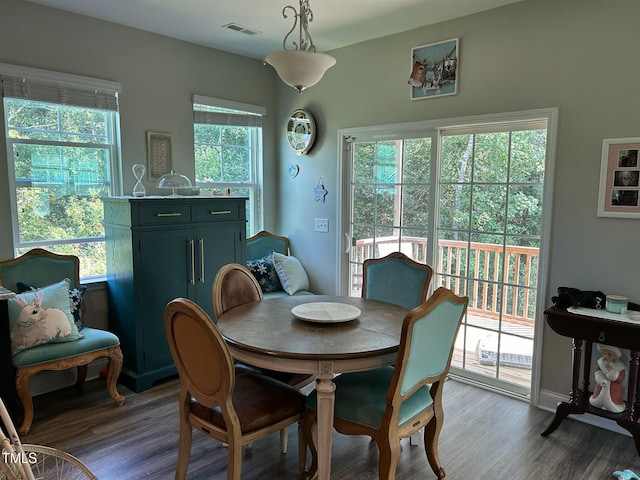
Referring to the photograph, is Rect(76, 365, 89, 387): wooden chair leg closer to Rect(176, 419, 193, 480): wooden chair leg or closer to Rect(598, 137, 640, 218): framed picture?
Rect(176, 419, 193, 480): wooden chair leg

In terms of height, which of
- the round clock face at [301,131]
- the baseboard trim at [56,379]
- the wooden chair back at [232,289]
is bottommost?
the baseboard trim at [56,379]

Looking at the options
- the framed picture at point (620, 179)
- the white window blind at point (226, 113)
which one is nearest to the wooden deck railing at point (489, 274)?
the framed picture at point (620, 179)

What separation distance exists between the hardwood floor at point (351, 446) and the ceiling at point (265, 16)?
2.69 meters

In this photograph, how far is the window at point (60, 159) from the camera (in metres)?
3.10

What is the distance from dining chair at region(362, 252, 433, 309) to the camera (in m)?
2.89

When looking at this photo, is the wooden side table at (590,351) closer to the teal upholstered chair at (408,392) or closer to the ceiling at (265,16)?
the teal upholstered chair at (408,392)

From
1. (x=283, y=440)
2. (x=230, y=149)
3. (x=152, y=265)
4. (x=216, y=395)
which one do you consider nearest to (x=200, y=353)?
(x=216, y=395)

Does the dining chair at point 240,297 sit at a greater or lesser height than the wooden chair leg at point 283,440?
greater

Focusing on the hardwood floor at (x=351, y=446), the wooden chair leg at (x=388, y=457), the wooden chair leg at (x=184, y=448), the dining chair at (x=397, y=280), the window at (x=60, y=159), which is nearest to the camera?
the wooden chair leg at (x=388, y=457)

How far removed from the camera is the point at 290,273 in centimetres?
427

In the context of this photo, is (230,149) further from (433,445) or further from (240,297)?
(433,445)

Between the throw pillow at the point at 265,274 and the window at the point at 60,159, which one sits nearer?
the window at the point at 60,159

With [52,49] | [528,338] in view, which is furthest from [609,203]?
[52,49]

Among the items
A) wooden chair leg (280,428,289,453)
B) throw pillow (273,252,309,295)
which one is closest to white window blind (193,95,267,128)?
throw pillow (273,252,309,295)
